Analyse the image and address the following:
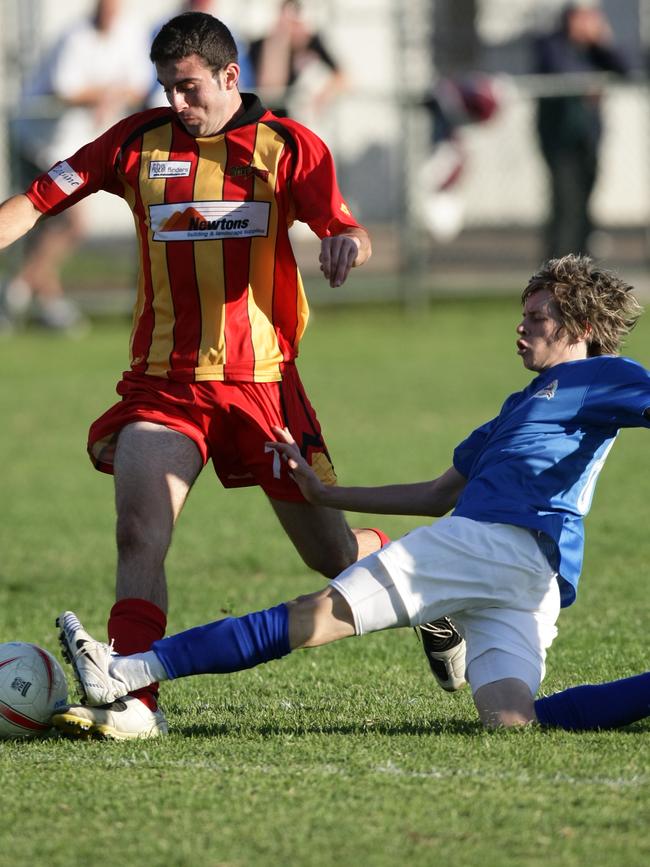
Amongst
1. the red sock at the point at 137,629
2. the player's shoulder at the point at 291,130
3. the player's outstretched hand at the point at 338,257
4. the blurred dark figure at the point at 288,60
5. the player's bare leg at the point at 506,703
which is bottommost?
the player's bare leg at the point at 506,703

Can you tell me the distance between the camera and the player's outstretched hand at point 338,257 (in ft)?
15.9

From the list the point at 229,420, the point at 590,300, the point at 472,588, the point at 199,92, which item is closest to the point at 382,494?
the point at 472,588

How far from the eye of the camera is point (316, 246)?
20.8 metres

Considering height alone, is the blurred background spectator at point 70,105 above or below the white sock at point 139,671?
above

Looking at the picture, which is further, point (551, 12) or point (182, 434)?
point (551, 12)

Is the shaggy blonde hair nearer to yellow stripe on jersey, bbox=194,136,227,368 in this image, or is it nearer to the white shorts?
the white shorts

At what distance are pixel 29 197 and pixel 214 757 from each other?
207cm

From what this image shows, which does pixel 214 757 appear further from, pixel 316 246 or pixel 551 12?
pixel 551 12

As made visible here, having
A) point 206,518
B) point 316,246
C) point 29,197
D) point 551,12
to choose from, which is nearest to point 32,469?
point 206,518

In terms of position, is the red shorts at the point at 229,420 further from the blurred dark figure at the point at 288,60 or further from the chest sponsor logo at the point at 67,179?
the blurred dark figure at the point at 288,60

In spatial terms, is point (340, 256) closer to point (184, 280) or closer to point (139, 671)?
point (184, 280)

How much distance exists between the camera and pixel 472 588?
182 inches

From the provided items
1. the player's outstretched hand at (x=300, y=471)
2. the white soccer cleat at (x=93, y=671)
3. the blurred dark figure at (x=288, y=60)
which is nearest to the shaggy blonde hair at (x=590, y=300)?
the player's outstretched hand at (x=300, y=471)

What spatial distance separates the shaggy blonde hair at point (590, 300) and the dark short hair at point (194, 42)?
1.24 m
